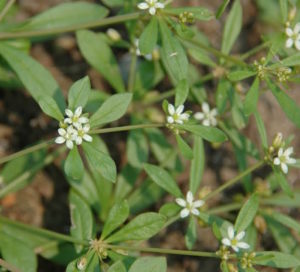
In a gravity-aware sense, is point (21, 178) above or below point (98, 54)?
below

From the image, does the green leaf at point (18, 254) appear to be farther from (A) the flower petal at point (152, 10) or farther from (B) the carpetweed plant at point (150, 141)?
(A) the flower petal at point (152, 10)

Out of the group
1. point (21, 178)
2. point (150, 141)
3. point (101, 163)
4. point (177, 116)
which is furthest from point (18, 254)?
point (177, 116)

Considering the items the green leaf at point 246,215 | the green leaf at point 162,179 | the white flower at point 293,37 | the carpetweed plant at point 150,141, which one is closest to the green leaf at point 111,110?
the carpetweed plant at point 150,141

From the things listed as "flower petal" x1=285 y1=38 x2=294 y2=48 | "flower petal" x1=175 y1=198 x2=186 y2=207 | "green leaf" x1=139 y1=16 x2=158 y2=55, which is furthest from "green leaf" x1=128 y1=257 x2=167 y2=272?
"flower petal" x1=285 y1=38 x2=294 y2=48

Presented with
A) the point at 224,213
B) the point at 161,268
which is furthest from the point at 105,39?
the point at 161,268

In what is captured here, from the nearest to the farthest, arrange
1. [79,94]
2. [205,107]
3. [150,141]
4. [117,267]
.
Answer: [117,267] → [79,94] → [205,107] → [150,141]

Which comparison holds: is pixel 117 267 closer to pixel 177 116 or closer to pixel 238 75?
pixel 177 116

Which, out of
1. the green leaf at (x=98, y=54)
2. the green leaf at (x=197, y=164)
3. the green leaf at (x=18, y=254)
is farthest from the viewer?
the green leaf at (x=98, y=54)
